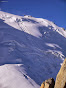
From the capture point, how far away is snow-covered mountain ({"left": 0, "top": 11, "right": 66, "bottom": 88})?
13211mm

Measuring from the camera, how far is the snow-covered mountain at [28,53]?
1321 centimetres

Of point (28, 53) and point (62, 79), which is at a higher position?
point (62, 79)

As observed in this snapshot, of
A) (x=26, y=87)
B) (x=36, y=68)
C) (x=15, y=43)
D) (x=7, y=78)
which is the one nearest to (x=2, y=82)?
(x=7, y=78)

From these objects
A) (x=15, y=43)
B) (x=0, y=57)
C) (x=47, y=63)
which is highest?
(x=15, y=43)

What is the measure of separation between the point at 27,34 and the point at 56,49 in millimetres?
6587

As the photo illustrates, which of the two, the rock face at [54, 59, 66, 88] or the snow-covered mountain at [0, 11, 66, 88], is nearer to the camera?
the rock face at [54, 59, 66, 88]

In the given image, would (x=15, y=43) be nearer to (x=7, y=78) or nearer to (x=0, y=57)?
(x=0, y=57)

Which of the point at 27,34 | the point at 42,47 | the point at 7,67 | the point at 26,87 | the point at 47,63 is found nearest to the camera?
the point at 26,87

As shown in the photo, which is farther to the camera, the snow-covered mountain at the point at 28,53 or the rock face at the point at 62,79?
the snow-covered mountain at the point at 28,53

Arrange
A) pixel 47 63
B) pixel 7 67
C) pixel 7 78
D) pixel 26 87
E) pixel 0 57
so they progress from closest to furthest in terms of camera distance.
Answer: pixel 26 87
pixel 7 78
pixel 7 67
pixel 0 57
pixel 47 63

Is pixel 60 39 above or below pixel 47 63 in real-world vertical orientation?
above

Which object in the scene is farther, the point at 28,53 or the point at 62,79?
the point at 28,53

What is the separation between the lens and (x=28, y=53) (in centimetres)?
2077

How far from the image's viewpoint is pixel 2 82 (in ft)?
39.2
